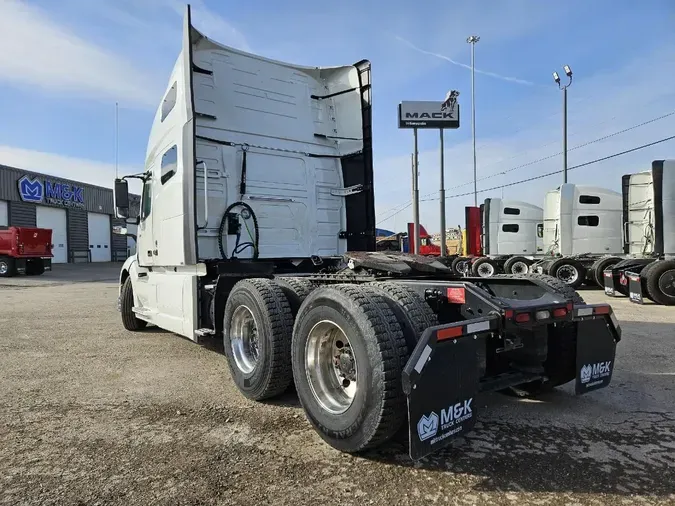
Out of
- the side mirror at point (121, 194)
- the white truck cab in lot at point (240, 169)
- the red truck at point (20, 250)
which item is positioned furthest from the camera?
the red truck at point (20, 250)

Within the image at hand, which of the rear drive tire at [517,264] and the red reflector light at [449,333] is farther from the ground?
the red reflector light at [449,333]

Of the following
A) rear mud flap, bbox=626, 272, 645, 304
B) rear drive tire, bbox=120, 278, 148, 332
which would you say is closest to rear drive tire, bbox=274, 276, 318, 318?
rear drive tire, bbox=120, 278, 148, 332

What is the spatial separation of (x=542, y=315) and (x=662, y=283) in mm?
9647

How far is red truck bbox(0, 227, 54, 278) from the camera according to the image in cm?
2598

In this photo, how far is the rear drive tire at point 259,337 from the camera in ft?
13.7

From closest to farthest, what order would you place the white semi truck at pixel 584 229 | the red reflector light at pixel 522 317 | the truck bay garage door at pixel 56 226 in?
the red reflector light at pixel 522 317 → the white semi truck at pixel 584 229 → the truck bay garage door at pixel 56 226

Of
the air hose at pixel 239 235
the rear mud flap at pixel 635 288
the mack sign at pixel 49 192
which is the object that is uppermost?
the mack sign at pixel 49 192

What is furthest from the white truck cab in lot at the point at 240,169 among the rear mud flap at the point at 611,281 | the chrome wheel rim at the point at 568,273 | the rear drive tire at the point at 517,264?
the rear drive tire at the point at 517,264

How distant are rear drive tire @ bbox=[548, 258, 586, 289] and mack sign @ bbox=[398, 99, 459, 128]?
1603cm

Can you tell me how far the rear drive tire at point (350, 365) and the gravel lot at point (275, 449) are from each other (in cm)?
23

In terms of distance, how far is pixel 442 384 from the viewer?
2840 millimetres

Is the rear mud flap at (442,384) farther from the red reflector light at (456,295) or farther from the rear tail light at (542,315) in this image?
the rear tail light at (542,315)

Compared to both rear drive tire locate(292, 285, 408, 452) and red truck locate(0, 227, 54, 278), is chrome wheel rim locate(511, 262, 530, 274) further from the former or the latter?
red truck locate(0, 227, 54, 278)

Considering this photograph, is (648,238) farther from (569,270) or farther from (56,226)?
(56,226)
